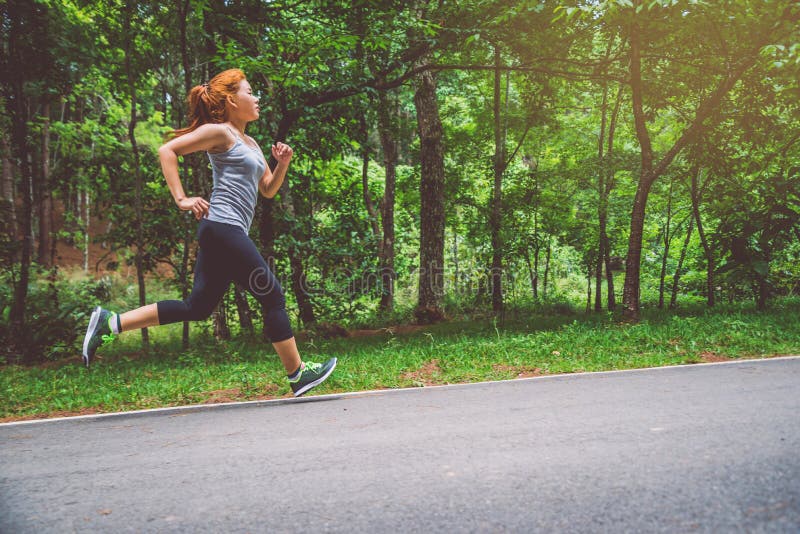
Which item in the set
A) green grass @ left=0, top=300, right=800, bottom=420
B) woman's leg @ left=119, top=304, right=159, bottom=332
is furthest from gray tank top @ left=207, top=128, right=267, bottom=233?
green grass @ left=0, top=300, right=800, bottom=420

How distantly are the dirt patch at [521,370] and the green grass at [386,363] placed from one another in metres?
0.01

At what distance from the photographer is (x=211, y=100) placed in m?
3.53

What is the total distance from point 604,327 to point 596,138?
846 cm

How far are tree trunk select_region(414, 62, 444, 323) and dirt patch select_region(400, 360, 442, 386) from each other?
17.9 ft

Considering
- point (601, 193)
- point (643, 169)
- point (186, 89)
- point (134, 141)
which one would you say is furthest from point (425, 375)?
point (601, 193)

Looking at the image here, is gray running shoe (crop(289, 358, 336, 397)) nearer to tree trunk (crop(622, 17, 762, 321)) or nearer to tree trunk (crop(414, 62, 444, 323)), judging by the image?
tree trunk (crop(622, 17, 762, 321))

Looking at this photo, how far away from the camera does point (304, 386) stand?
12.6ft

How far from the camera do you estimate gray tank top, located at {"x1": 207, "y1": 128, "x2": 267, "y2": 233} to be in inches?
138

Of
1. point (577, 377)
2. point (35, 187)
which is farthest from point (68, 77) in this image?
point (577, 377)

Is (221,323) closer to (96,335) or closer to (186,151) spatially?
(96,335)

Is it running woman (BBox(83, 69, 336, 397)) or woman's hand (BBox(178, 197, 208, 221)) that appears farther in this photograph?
running woman (BBox(83, 69, 336, 397))

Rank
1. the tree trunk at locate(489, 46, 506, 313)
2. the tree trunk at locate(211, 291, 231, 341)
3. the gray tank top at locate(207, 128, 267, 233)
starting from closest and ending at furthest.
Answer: the gray tank top at locate(207, 128, 267, 233) < the tree trunk at locate(211, 291, 231, 341) < the tree trunk at locate(489, 46, 506, 313)

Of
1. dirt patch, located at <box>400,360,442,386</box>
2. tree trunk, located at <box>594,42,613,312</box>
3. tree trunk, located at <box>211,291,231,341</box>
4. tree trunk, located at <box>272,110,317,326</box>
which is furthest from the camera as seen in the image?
tree trunk, located at <box>594,42,613,312</box>

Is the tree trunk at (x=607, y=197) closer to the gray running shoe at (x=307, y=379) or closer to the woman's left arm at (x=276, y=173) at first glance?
the woman's left arm at (x=276, y=173)
